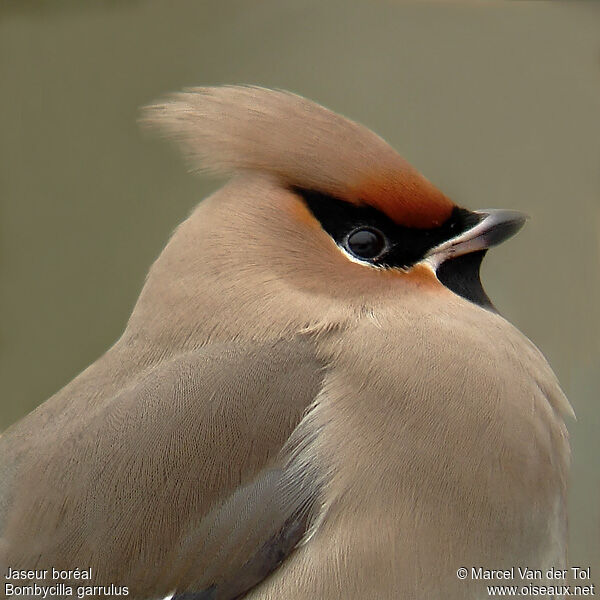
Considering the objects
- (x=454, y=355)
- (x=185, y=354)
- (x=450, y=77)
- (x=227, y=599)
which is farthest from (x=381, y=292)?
(x=450, y=77)

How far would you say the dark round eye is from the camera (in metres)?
2.60

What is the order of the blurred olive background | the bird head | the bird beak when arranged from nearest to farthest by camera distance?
the bird head → the bird beak → the blurred olive background

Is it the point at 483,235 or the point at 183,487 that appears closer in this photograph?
the point at 183,487

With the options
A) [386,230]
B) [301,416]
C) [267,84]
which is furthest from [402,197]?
[267,84]

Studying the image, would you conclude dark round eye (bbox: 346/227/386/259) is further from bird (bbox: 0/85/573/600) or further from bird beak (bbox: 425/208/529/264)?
bird beak (bbox: 425/208/529/264)

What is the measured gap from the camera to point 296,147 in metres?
2.62

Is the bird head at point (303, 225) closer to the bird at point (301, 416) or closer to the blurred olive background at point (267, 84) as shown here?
the bird at point (301, 416)

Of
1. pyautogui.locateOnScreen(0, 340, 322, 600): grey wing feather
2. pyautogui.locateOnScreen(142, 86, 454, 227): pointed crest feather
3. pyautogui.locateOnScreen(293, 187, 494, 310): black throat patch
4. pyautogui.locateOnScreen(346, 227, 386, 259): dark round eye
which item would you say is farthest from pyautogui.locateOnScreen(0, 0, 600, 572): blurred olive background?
pyautogui.locateOnScreen(0, 340, 322, 600): grey wing feather

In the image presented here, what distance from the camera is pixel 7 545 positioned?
238 cm

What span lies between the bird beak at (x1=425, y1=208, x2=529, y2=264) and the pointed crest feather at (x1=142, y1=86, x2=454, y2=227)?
75 millimetres

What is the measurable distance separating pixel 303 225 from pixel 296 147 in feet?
0.65

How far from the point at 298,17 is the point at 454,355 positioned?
1765 mm

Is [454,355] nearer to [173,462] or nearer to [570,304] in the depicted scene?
[173,462]

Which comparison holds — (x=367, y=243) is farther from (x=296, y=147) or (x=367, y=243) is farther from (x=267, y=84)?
(x=267, y=84)
